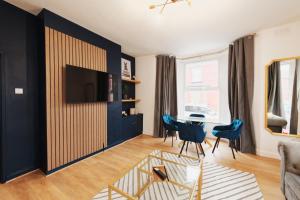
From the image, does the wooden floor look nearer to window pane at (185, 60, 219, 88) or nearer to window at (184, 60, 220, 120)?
window at (184, 60, 220, 120)

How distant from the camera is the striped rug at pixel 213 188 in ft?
5.82

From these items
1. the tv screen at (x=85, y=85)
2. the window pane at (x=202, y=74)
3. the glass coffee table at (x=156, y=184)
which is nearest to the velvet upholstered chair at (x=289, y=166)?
the glass coffee table at (x=156, y=184)

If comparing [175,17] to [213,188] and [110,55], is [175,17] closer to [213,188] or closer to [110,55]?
[110,55]

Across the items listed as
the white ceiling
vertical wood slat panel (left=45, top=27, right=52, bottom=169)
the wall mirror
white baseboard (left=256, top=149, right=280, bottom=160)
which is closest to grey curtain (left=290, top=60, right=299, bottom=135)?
the wall mirror

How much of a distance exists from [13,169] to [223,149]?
404 centimetres

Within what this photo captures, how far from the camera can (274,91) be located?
9.19ft

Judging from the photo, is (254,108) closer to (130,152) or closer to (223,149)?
(223,149)

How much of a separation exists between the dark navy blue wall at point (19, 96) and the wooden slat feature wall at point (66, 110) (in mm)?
346

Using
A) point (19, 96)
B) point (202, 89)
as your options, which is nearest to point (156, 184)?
point (19, 96)

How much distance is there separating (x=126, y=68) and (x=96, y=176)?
10.0 ft

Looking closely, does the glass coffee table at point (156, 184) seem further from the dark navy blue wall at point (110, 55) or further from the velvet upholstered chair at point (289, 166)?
the dark navy blue wall at point (110, 55)

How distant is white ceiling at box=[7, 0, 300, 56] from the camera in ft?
6.73

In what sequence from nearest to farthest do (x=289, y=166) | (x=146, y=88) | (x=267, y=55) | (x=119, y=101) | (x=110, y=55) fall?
(x=289, y=166) → (x=267, y=55) → (x=110, y=55) → (x=119, y=101) → (x=146, y=88)

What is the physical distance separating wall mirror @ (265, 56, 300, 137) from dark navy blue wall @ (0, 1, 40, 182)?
4381 mm
